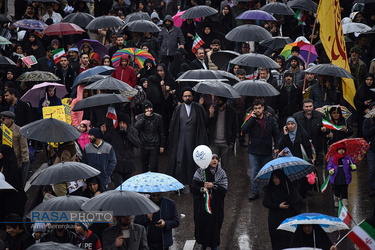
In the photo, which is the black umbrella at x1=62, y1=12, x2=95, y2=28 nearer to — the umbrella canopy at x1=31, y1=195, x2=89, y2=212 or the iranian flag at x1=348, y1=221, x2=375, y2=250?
the umbrella canopy at x1=31, y1=195, x2=89, y2=212

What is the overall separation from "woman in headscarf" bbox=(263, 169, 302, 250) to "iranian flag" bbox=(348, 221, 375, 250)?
8.02 ft

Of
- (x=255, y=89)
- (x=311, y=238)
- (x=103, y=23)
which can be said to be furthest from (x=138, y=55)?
(x=311, y=238)

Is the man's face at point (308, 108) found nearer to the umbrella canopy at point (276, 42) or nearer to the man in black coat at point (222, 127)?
the man in black coat at point (222, 127)

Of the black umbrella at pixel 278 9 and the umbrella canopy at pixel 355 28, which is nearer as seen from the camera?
the umbrella canopy at pixel 355 28

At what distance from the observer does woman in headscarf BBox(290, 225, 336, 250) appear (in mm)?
8750

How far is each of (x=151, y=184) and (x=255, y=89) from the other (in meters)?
4.48

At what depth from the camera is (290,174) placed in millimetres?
10242

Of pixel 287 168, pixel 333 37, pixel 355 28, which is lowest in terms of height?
pixel 287 168

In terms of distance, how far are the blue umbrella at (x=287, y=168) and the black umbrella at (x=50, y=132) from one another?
2.94 metres

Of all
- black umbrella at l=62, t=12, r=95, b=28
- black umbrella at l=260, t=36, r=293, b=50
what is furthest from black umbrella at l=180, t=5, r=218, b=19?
black umbrella at l=62, t=12, r=95, b=28

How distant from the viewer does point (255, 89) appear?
43.1 feet

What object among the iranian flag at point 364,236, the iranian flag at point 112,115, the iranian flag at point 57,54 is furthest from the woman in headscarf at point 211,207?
the iranian flag at point 57,54

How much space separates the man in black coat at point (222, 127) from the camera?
13.2 metres

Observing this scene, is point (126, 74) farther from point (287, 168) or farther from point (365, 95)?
point (287, 168)
